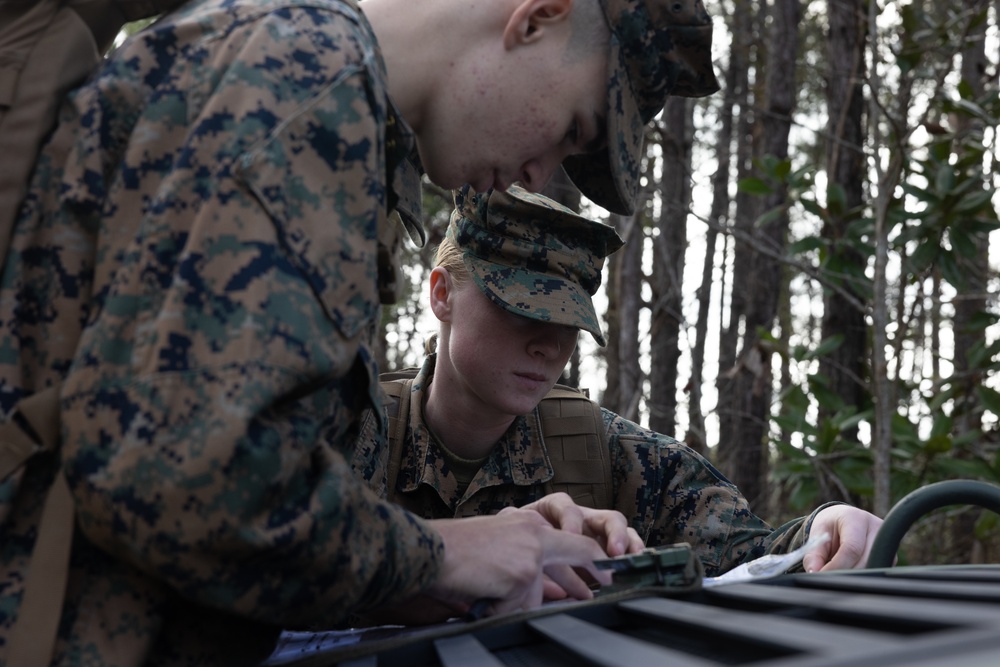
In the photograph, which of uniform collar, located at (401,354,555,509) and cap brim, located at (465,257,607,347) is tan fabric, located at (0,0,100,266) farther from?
uniform collar, located at (401,354,555,509)

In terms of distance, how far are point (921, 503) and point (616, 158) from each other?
780mm

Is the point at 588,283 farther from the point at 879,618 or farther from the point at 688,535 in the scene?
the point at 879,618

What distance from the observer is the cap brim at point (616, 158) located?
1.76 metres

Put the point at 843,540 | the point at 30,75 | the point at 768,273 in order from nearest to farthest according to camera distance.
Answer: the point at 30,75 < the point at 843,540 < the point at 768,273

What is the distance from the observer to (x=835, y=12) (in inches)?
271

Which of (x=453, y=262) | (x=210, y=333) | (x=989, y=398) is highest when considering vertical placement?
(x=210, y=333)

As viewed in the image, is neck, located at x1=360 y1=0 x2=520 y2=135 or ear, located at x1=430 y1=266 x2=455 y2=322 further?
ear, located at x1=430 y1=266 x2=455 y2=322

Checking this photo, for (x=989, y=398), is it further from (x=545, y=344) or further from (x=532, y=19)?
(x=532, y=19)

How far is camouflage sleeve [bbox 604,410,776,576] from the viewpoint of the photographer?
2990 mm

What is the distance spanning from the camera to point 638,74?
1.81 m

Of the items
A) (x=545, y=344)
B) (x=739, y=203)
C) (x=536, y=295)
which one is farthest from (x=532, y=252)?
(x=739, y=203)

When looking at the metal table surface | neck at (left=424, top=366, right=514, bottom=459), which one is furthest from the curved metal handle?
neck at (left=424, top=366, right=514, bottom=459)

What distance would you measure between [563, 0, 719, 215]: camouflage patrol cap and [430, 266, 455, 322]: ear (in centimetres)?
124

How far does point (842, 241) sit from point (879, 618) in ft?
15.4
